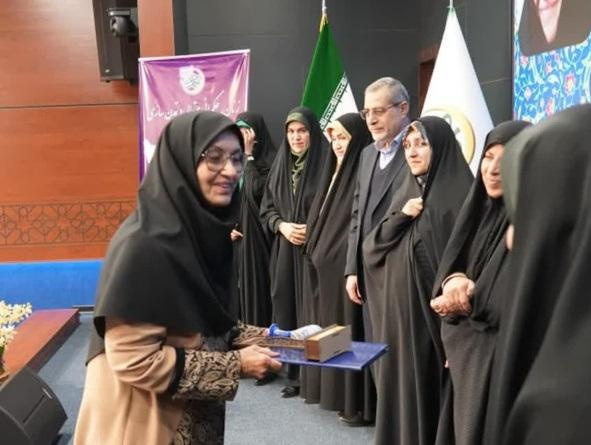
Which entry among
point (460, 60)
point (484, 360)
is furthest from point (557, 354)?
point (460, 60)

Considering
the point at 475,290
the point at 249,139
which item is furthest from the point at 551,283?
the point at 249,139

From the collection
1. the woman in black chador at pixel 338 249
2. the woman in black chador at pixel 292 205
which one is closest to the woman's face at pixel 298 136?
the woman in black chador at pixel 292 205

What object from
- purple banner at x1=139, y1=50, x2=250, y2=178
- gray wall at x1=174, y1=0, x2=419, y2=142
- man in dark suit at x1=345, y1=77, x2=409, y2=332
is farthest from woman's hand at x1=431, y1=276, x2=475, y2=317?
gray wall at x1=174, y1=0, x2=419, y2=142

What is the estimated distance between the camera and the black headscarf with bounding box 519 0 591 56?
2.62m

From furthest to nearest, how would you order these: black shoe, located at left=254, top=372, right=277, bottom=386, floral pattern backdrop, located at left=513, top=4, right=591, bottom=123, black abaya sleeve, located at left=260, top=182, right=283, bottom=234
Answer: black shoe, located at left=254, top=372, right=277, bottom=386, black abaya sleeve, located at left=260, top=182, right=283, bottom=234, floral pattern backdrop, located at left=513, top=4, right=591, bottom=123

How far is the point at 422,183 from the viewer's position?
250 centimetres

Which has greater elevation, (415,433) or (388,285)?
(388,285)

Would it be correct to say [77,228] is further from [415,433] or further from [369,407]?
[415,433]

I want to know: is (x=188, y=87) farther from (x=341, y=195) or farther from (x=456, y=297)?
(x=456, y=297)

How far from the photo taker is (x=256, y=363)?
138 cm

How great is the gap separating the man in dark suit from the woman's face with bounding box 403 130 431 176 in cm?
33

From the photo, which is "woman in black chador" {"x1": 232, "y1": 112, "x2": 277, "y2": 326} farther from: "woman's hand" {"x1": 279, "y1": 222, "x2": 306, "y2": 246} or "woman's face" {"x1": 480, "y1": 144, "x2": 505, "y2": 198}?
"woman's face" {"x1": 480, "y1": 144, "x2": 505, "y2": 198}

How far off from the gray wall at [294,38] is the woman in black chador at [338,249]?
2214 mm

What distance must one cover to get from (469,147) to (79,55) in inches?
151
